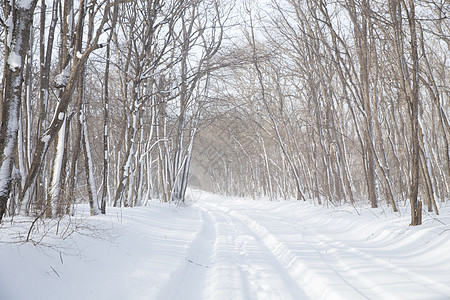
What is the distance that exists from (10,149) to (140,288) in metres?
2.19

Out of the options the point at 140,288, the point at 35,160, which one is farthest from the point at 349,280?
the point at 35,160

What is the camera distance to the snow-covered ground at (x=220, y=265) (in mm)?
2992

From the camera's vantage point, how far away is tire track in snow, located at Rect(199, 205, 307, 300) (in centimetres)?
346

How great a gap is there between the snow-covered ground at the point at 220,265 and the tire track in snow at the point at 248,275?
0.01 meters

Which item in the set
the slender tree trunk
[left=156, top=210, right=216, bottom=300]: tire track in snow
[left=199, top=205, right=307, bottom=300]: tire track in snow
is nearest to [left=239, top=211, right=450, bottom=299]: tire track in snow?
[left=199, top=205, right=307, bottom=300]: tire track in snow

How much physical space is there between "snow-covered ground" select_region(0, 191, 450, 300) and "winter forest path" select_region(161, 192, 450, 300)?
1cm

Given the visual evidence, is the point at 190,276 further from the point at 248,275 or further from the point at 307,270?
the point at 307,270

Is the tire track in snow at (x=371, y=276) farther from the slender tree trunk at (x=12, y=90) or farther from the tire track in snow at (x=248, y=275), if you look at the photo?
the slender tree trunk at (x=12, y=90)

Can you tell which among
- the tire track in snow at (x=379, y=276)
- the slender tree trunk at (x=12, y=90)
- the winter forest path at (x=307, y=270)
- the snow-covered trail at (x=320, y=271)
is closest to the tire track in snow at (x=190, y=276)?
the winter forest path at (x=307, y=270)

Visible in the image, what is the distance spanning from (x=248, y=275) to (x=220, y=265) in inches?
23.7

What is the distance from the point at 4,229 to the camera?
12.1 feet

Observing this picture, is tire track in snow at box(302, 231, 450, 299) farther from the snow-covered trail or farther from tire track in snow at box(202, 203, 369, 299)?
tire track in snow at box(202, 203, 369, 299)

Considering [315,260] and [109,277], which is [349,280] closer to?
[315,260]

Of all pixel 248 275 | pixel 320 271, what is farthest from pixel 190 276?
pixel 320 271
